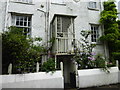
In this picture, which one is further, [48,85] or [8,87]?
[48,85]

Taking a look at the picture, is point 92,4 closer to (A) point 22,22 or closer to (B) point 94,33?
(B) point 94,33

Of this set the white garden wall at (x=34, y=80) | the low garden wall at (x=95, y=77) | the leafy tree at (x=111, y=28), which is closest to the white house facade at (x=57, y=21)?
the leafy tree at (x=111, y=28)

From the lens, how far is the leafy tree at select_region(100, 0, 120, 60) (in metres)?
8.20

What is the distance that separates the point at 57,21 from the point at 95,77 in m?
4.33

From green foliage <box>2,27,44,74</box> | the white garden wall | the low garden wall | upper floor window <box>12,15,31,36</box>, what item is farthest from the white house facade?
green foliage <box>2,27,44,74</box>

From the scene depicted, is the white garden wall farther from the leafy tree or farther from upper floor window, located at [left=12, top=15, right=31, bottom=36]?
the leafy tree

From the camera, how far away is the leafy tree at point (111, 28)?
8.20 metres

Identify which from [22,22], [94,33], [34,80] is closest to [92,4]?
[94,33]

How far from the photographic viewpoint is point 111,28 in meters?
8.46

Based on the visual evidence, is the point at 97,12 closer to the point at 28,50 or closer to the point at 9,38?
the point at 28,50

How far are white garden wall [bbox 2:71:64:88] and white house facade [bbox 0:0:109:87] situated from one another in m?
1.62

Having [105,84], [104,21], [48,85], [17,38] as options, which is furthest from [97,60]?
[17,38]

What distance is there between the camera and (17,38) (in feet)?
15.2

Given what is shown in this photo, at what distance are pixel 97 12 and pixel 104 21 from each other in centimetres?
117
